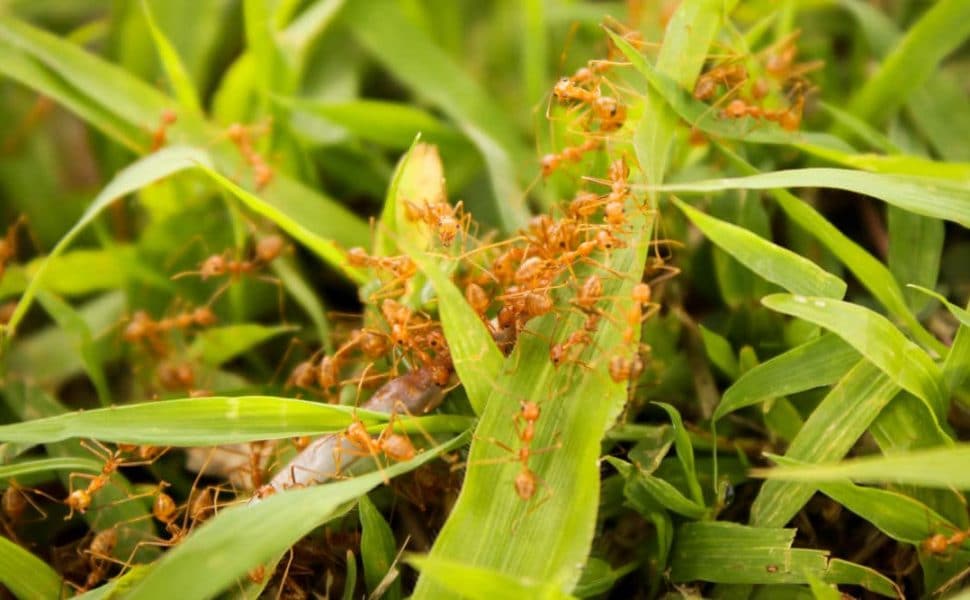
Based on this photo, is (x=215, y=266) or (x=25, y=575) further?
(x=215, y=266)

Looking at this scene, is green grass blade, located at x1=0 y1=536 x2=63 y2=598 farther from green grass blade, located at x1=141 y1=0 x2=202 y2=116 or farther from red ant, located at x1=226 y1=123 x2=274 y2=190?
green grass blade, located at x1=141 y1=0 x2=202 y2=116

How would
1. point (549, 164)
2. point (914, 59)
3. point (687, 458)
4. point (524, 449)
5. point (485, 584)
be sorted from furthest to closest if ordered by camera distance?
1. point (914, 59)
2. point (549, 164)
3. point (687, 458)
4. point (524, 449)
5. point (485, 584)

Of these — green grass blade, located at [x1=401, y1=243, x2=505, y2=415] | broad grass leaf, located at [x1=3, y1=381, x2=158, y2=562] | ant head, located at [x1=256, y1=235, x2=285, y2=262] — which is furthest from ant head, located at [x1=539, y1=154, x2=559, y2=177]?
broad grass leaf, located at [x1=3, y1=381, x2=158, y2=562]

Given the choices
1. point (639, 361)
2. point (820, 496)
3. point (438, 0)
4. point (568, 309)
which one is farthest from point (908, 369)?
point (438, 0)

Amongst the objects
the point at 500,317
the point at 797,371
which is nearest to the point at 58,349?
the point at 500,317

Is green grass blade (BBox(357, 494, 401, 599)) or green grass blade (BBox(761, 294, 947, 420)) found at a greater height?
green grass blade (BBox(761, 294, 947, 420))

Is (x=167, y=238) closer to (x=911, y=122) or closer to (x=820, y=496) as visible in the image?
(x=820, y=496)

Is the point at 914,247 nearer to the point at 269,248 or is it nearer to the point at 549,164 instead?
the point at 549,164
